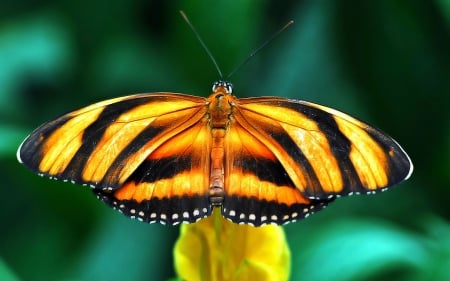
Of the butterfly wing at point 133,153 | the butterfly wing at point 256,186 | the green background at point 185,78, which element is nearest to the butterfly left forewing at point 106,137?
the butterfly wing at point 133,153

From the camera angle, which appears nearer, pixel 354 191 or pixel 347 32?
pixel 354 191

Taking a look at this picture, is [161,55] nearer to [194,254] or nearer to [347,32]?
[347,32]

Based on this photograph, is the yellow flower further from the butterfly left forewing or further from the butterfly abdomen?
the butterfly left forewing

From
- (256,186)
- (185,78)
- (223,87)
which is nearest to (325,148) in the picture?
(256,186)

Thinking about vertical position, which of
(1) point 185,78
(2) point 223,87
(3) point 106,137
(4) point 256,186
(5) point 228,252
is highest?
(1) point 185,78

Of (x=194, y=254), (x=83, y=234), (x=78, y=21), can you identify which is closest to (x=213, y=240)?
(x=194, y=254)

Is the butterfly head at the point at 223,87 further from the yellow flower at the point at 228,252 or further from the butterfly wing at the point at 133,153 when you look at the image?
the yellow flower at the point at 228,252

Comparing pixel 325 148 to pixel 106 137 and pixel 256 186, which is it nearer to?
pixel 256 186
